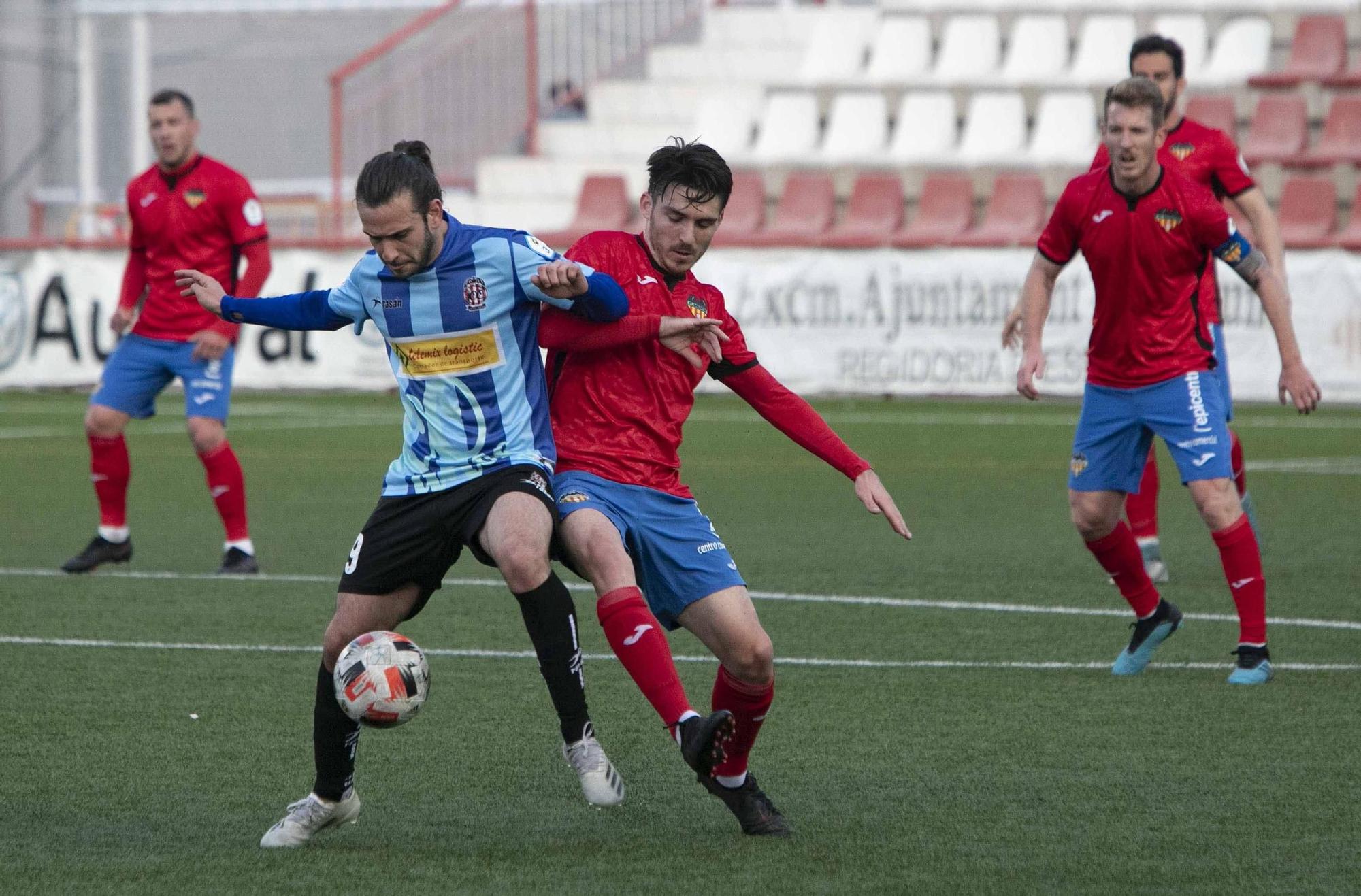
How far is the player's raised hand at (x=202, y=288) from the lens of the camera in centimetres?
475

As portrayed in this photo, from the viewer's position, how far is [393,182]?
4.35m

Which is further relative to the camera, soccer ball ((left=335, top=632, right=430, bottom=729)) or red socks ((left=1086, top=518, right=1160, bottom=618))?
red socks ((left=1086, top=518, right=1160, bottom=618))

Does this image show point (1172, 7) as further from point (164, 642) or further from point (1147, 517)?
point (164, 642)

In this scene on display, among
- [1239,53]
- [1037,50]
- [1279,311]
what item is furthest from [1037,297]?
[1037,50]

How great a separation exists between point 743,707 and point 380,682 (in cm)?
81

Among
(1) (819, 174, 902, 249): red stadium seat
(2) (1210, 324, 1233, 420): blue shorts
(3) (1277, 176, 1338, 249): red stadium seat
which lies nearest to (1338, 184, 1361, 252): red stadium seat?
(3) (1277, 176, 1338, 249): red stadium seat

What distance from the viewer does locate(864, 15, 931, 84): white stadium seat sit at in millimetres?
22859

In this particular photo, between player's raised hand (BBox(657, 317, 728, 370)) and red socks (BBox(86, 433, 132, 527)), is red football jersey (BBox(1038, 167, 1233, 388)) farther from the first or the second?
red socks (BBox(86, 433, 132, 527))

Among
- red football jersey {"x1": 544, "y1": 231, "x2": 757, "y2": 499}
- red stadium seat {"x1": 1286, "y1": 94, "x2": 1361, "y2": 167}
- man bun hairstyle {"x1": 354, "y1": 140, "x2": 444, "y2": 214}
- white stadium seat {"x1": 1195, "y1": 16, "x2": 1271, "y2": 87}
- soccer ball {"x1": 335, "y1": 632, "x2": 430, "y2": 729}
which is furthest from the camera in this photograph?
white stadium seat {"x1": 1195, "y1": 16, "x2": 1271, "y2": 87}

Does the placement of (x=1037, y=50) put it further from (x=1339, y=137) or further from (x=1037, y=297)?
(x=1037, y=297)

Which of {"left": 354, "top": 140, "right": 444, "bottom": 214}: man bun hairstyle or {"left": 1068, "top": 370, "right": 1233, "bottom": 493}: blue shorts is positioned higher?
{"left": 354, "top": 140, "right": 444, "bottom": 214}: man bun hairstyle

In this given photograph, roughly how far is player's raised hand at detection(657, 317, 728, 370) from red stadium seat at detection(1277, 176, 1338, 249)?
1492 centimetres

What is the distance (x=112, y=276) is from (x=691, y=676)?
14.2 meters

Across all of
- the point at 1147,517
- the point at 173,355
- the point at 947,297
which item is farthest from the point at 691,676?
the point at 947,297
